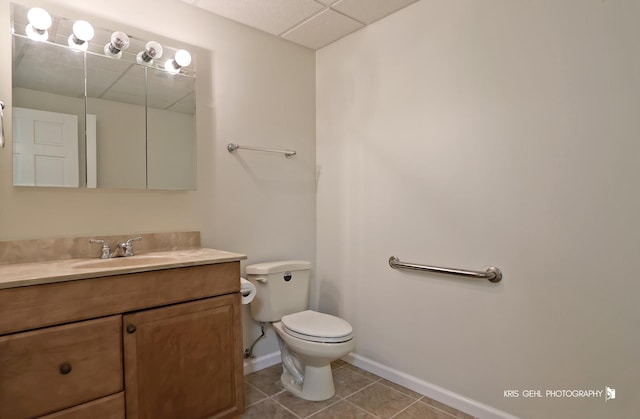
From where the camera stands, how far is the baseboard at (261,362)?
2.29m

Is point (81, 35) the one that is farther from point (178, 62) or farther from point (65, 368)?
point (65, 368)

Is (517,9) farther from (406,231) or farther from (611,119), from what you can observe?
(406,231)

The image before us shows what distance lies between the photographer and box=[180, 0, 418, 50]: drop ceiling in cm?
206

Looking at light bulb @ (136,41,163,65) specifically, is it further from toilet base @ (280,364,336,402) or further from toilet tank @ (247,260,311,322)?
toilet base @ (280,364,336,402)

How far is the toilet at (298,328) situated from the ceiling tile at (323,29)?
1.59 meters

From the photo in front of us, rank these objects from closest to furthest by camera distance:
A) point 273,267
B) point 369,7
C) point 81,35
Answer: point 81,35 < point 369,7 < point 273,267

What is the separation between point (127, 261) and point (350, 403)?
1.41 metres

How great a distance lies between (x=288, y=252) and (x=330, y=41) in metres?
1.58

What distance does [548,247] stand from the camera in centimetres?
158

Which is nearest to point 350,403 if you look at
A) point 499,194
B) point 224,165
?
point 499,194

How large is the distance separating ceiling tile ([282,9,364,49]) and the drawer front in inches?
89.9

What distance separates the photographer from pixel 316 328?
1938 millimetres

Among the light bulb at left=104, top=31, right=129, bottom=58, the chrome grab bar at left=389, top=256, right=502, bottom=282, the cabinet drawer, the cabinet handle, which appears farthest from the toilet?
the light bulb at left=104, top=31, right=129, bottom=58

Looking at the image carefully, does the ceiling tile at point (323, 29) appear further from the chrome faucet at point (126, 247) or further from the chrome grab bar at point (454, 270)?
the chrome faucet at point (126, 247)
